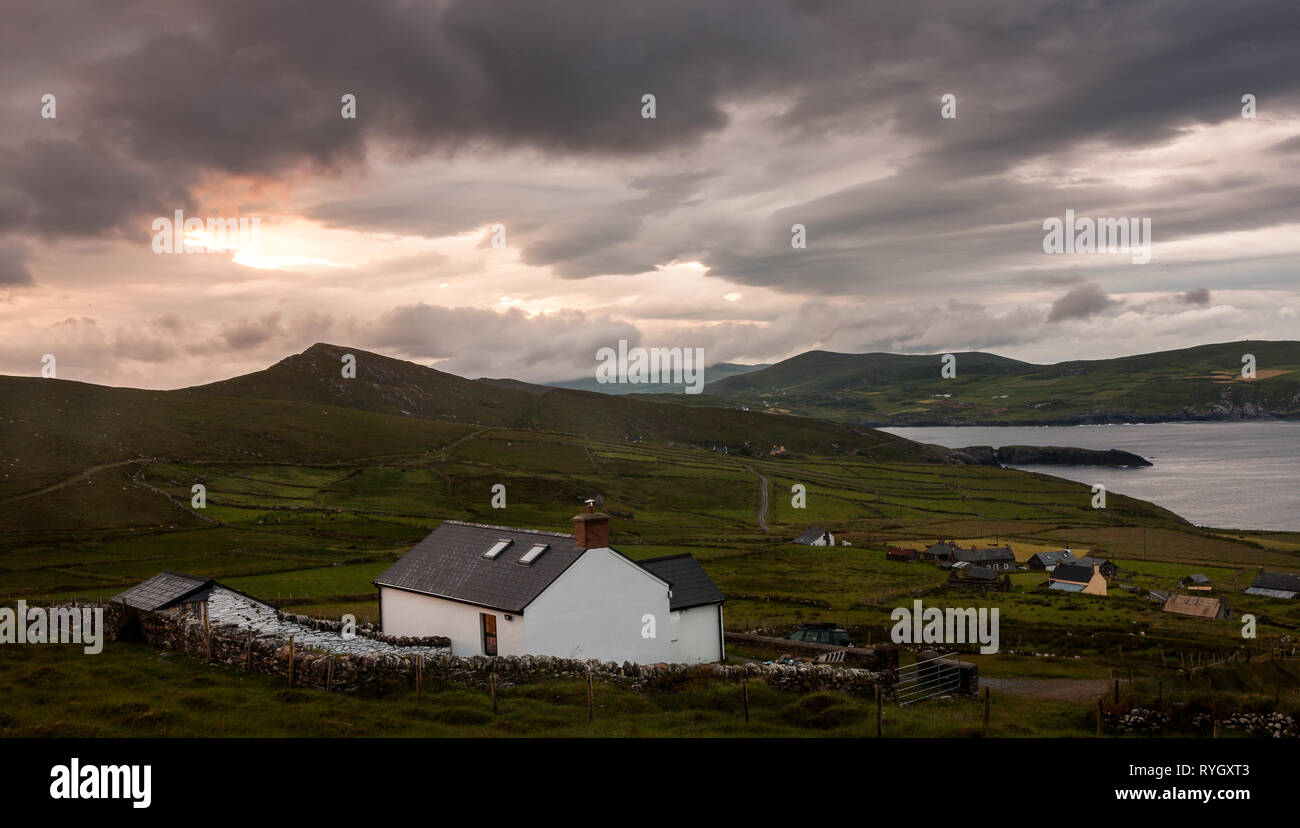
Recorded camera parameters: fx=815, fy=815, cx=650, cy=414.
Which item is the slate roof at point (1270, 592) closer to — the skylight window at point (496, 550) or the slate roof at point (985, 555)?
the slate roof at point (985, 555)

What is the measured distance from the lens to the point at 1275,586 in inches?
3625

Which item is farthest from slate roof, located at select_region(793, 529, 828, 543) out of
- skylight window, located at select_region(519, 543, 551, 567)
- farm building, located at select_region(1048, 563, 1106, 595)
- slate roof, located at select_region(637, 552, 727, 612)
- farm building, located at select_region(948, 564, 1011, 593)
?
skylight window, located at select_region(519, 543, 551, 567)

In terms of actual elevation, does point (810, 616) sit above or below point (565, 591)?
below

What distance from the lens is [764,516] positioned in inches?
6211

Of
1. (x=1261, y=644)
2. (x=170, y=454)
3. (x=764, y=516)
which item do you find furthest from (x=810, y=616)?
(x=170, y=454)

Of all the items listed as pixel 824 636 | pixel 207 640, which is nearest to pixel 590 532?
pixel 207 640

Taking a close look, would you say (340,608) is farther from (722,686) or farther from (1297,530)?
(1297,530)

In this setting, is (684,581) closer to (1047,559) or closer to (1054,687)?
(1054,687)

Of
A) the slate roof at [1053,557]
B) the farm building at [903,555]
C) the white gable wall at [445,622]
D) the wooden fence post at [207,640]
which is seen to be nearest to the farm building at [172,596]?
the wooden fence post at [207,640]

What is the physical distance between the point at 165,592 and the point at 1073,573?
9533 cm

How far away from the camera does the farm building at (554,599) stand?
32125mm

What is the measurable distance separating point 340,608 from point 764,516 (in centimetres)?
10859
